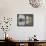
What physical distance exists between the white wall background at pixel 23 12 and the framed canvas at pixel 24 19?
0.11 metres

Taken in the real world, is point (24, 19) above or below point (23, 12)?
below

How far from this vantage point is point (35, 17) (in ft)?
15.9

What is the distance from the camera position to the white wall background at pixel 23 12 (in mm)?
4812

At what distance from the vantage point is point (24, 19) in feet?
16.0

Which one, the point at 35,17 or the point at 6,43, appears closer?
the point at 6,43

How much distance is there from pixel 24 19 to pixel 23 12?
267mm

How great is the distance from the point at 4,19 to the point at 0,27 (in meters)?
0.34

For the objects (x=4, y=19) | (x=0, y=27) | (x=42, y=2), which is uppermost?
(x=42, y=2)

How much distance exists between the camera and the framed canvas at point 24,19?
485 cm

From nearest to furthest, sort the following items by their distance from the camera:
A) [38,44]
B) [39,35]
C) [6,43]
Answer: [38,44] < [6,43] < [39,35]

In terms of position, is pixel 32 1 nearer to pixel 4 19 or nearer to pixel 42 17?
pixel 42 17

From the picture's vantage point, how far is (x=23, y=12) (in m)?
4.84

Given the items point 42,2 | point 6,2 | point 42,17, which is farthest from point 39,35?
point 6,2

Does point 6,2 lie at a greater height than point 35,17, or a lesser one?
greater
